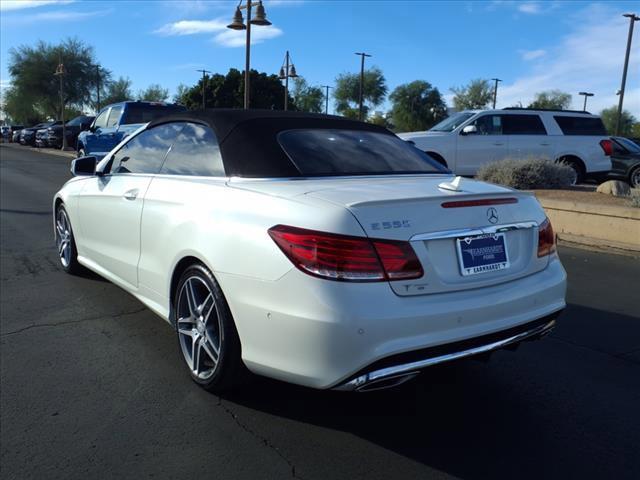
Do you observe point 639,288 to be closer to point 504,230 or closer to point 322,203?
point 504,230

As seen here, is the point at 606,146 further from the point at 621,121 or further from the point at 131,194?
the point at 621,121

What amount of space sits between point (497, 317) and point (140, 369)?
2232 millimetres

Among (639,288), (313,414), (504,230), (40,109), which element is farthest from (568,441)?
(40,109)

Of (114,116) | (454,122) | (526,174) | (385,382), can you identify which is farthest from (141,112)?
(385,382)

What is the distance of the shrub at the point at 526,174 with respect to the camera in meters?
10.1

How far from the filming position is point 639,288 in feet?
19.1

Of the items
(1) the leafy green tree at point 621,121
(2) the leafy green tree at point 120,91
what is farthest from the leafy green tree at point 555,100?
(2) the leafy green tree at point 120,91

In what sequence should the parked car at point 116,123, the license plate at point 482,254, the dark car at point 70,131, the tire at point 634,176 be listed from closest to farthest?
the license plate at point 482,254
the parked car at point 116,123
the tire at point 634,176
the dark car at point 70,131

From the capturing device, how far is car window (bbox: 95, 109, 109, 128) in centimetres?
1549

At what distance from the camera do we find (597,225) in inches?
304

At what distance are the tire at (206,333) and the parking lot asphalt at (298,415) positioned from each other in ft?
0.46

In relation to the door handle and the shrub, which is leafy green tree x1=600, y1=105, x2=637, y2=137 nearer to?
the shrub

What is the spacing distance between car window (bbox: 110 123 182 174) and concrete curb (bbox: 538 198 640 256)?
19.2ft

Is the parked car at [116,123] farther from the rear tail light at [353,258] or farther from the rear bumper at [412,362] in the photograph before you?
the rear bumper at [412,362]
